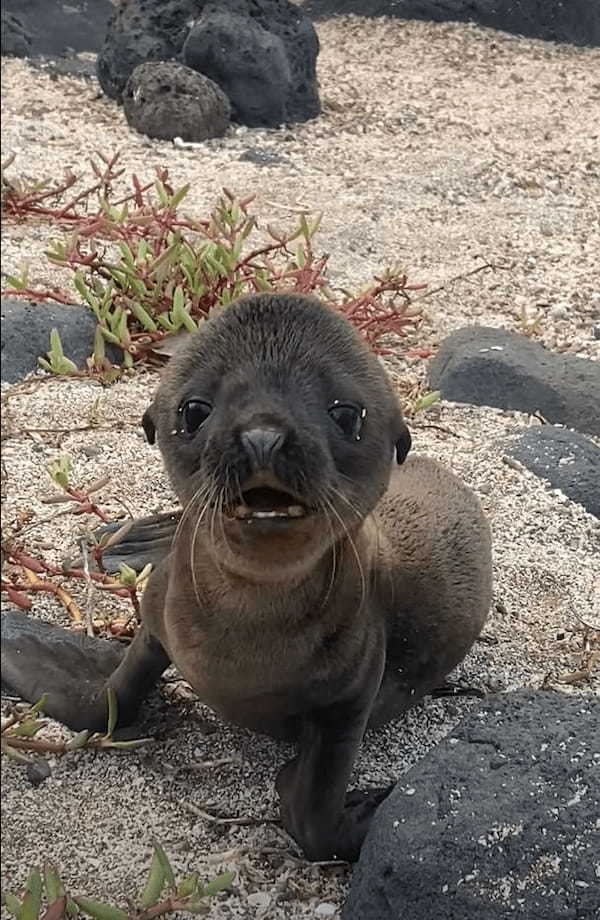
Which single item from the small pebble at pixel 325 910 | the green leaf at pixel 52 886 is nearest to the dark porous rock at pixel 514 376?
the small pebble at pixel 325 910

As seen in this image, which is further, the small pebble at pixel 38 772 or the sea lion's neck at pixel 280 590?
the sea lion's neck at pixel 280 590

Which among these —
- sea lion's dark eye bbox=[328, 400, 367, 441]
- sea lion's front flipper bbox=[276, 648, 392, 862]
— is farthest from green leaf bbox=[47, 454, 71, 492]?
sea lion's front flipper bbox=[276, 648, 392, 862]

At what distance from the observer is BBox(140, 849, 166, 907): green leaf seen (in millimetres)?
1350

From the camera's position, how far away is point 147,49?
2.38 metres

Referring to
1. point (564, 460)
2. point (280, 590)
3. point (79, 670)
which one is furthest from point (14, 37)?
point (564, 460)

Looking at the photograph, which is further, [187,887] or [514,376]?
[514,376]

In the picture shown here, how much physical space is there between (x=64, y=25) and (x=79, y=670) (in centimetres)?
87

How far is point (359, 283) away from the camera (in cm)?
204

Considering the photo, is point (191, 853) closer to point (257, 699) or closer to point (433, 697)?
point (257, 699)

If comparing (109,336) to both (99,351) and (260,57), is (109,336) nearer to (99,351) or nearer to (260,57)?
(99,351)

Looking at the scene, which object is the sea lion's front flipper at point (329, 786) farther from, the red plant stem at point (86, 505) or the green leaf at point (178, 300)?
the green leaf at point (178, 300)

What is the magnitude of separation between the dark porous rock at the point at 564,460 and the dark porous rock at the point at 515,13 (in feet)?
2.62

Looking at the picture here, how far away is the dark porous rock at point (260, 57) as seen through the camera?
2078 millimetres

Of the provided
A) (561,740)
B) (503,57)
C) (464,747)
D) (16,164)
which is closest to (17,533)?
(16,164)
